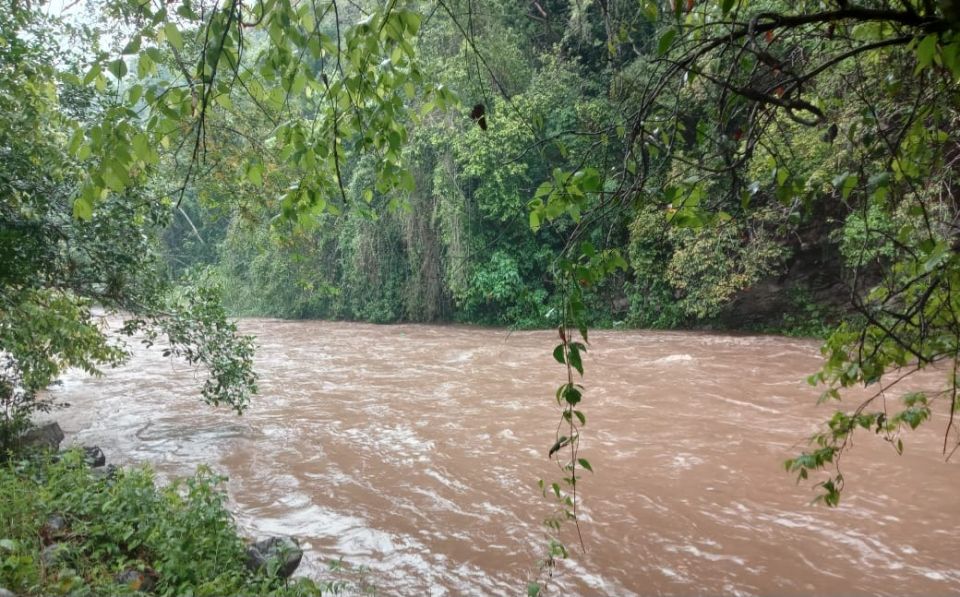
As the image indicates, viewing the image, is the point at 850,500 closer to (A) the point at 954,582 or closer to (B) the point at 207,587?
(A) the point at 954,582

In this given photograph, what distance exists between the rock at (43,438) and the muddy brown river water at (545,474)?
2.63ft

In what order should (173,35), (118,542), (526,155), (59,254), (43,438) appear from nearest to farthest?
(173,35), (118,542), (59,254), (43,438), (526,155)

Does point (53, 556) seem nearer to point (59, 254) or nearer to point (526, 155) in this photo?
point (59, 254)

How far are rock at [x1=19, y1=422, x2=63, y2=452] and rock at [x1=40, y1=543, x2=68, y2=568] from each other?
2.61 metres

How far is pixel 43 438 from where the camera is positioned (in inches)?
225

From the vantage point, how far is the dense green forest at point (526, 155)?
139 centimetres

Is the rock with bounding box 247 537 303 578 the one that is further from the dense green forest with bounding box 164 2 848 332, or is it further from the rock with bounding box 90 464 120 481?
the dense green forest with bounding box 164 2 848 332

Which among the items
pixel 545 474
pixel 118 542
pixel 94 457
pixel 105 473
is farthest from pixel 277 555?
pixel 94 457

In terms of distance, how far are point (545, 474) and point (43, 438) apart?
4.99 m

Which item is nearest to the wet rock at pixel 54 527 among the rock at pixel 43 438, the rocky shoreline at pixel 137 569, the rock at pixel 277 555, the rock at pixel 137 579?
the rocky shoreline at pixel 137 569

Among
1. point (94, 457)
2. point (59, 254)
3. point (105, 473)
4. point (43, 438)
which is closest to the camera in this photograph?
point (59, 254)

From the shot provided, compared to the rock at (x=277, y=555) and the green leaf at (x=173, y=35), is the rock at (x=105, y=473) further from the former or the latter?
the green leaf at (x=173, y=35)

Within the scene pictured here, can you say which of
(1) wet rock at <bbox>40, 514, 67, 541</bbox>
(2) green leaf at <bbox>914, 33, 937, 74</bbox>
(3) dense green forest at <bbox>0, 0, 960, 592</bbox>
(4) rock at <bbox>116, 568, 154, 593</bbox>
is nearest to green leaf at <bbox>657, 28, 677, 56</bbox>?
(3) dense green forest at <bbox>0, 0, 960, 592</bbox>

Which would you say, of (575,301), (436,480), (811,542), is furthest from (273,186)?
(811,542)
